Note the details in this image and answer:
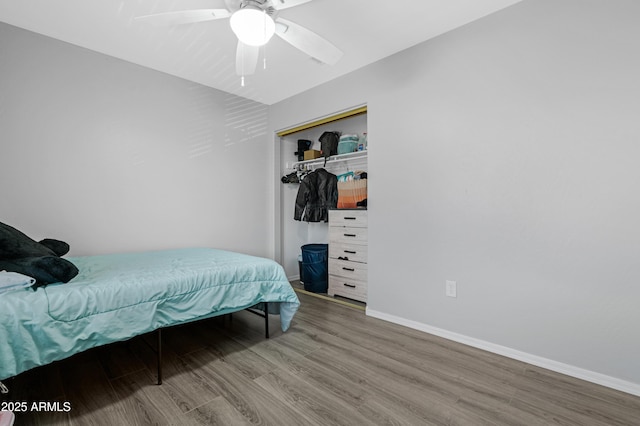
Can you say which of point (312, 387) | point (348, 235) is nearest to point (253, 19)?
point (312, 387)

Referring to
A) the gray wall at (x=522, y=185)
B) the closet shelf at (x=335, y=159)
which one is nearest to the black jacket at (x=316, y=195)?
the closet shelf at (x=335, y=159)

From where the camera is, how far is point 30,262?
143 cm

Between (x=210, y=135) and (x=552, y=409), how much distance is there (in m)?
3.63

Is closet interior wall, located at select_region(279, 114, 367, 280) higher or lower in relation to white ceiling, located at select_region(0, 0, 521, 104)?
lower

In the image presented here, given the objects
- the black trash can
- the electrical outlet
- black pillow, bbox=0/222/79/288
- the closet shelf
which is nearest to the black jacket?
the closet shelf

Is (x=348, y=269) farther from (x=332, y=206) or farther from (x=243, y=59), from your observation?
(x=243, y=59)

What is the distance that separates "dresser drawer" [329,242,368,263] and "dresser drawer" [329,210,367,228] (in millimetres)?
236

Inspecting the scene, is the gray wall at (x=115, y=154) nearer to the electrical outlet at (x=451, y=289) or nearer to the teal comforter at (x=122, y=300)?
the teal comforter at (x=122, y=300)

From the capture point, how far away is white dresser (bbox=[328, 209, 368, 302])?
3154 mm

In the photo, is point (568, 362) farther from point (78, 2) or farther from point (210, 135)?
point (78, 2)

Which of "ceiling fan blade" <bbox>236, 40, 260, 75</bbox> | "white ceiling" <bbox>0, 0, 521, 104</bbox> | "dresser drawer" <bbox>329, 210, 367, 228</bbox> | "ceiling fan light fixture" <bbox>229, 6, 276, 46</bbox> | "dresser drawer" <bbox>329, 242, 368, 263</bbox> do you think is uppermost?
"white ceiling" <bbox>0, 0, 521, 104</bbox>

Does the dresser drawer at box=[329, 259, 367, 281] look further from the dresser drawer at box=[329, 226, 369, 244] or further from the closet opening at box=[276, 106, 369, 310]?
the dresser drawer at box=[329, 226, 369, 244]

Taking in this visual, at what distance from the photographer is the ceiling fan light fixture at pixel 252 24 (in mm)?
1614

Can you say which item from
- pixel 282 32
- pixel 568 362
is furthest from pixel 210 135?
pixel 568 362
